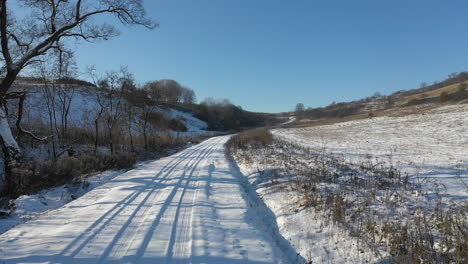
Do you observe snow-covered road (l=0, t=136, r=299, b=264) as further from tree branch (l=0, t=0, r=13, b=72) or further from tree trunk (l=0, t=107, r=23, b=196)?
tree branch (l=0, t=0, r=13, b=72)

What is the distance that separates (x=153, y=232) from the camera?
184 inches

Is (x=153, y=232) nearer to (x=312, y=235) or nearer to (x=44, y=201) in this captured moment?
(x=312, y=235)

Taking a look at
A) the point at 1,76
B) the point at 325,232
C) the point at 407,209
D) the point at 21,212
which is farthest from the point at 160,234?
the point at 1,76

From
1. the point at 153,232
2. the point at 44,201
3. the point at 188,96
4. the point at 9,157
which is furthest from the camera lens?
the point at 188,96

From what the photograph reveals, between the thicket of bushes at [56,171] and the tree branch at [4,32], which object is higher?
the tree branch at [4,32]

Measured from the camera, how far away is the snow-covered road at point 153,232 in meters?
3.90

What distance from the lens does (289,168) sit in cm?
1016

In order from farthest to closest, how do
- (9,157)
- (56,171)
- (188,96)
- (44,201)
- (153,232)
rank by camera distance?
(188,96), (56,171), (9,157), (44,201), (153,232)

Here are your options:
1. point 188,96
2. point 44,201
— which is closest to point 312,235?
point 44,201

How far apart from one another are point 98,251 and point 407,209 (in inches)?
253

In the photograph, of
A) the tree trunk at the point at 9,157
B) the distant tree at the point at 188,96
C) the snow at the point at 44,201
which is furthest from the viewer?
the distant tree at the point at 188,96

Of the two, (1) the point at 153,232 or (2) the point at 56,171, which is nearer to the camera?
(1) the point at 153,232

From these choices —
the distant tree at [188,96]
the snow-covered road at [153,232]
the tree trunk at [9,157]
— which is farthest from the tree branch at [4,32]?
the distant tree at [188,96]

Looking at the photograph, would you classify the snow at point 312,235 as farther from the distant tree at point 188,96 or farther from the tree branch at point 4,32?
the distant tree at point 188,96
